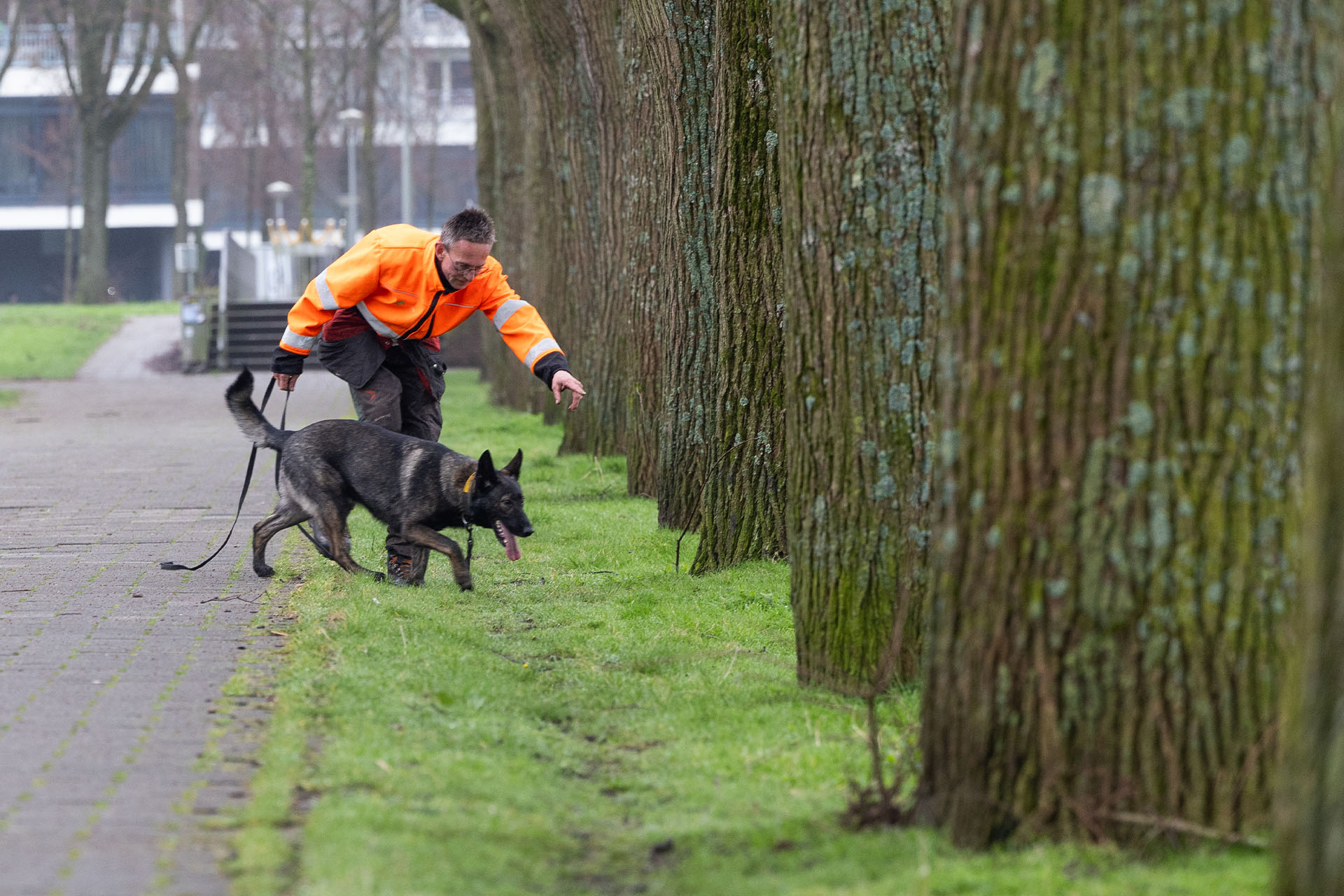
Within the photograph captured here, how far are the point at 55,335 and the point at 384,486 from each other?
93.5 feet

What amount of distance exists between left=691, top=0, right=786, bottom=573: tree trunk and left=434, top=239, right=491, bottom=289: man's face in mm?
1231

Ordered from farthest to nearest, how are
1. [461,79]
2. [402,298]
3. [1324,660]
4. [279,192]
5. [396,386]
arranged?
[461,79]
[279,192]
[396,386]
[402,298]
[1324,660]

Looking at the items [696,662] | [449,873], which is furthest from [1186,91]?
[696,662]

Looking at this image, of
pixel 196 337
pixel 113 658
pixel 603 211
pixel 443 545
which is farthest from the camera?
pixel 196 337

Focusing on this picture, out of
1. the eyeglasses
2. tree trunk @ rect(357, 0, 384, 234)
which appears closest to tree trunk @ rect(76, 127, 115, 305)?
tree trunk @ rect(357, 0, 384, 234)

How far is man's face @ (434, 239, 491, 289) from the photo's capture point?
747 cm

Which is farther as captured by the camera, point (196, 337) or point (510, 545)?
point (196, 337)

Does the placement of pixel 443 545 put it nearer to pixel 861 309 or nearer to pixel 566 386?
pixel 566 386

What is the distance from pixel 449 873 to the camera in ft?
12.2

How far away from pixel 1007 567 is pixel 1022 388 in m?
0.43

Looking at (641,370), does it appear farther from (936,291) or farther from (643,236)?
(936,291)

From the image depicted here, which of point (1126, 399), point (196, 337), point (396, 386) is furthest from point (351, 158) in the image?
point (1126, 399)

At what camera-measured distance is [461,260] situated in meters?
7.51

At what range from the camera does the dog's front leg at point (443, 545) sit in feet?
24.8
